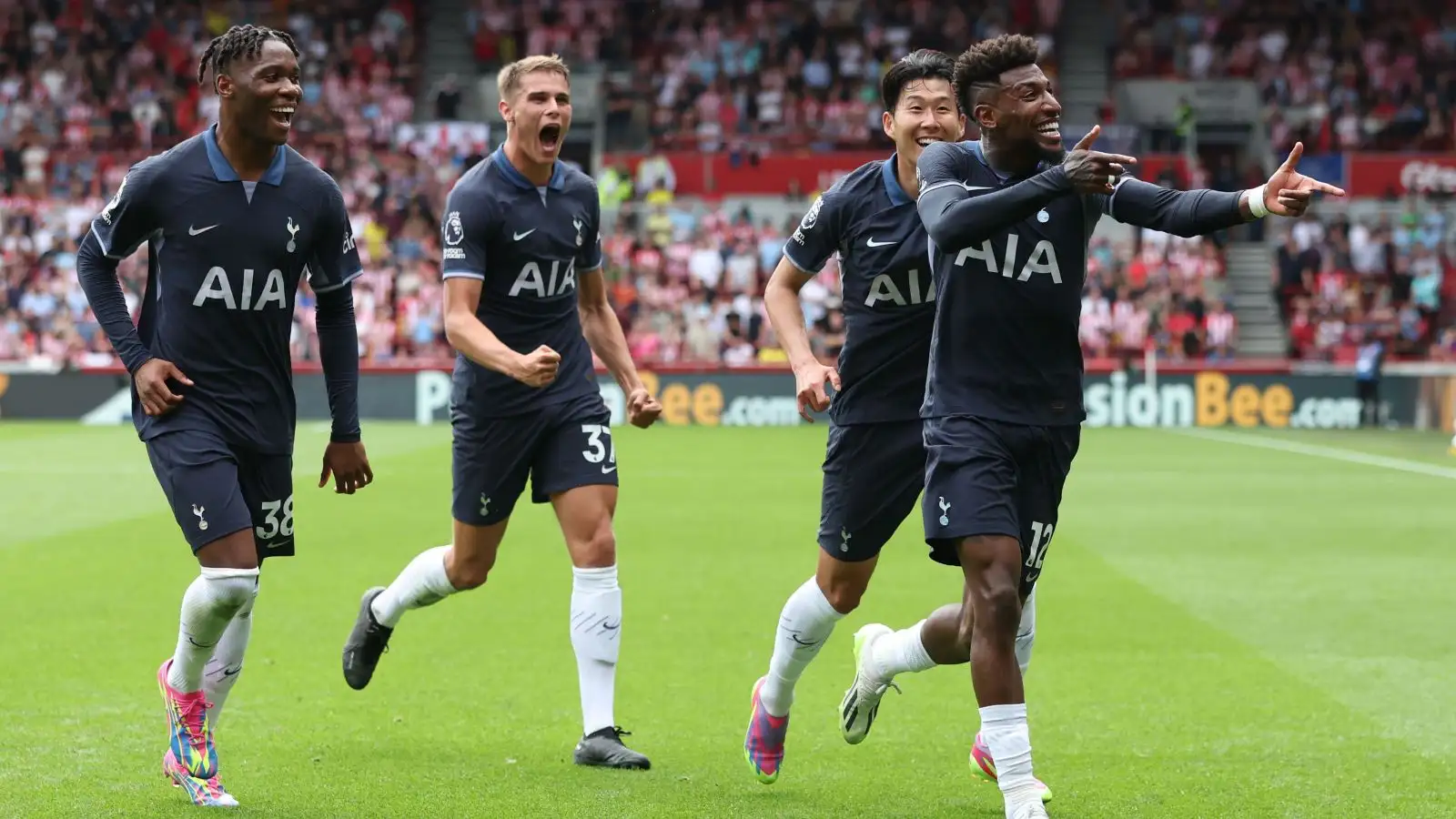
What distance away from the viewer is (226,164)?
6.05 meters

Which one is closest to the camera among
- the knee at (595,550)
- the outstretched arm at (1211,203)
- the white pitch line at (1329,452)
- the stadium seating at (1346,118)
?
the outstretched arm at (1211,203)

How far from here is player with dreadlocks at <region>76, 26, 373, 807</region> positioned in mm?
5867

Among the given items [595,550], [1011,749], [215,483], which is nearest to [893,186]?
[595,550]

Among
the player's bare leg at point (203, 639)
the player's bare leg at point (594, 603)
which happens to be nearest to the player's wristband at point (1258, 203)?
the player's bare leg at point (594, 603)

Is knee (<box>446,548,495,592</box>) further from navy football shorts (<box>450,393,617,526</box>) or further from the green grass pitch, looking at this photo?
the green grass pitch

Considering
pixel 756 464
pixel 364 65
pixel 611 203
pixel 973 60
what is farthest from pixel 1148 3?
pixel 973 60

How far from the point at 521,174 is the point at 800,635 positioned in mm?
2079

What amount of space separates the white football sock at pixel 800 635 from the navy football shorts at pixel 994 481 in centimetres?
105

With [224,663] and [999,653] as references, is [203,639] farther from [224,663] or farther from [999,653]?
[999,653]

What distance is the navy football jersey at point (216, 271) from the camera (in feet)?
19.5

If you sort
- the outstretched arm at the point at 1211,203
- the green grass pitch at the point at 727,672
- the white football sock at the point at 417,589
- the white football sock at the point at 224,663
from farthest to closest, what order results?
the white football sock at the point at 417,589
the white football sock at the point at 224,663
the green grass pitch at the point at 727,672
the outstretched arm at the point at 1211,203

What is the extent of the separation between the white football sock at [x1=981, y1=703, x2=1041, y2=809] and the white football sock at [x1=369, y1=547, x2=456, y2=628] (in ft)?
9.67

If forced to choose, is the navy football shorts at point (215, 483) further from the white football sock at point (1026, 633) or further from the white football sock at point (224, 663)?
the white football sock at point (1026, 633)

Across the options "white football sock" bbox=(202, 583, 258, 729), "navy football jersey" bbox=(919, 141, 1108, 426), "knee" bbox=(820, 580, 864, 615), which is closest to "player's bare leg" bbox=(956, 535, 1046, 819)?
"navy football jersey" bbox=(919, 141, 1108, 426)
